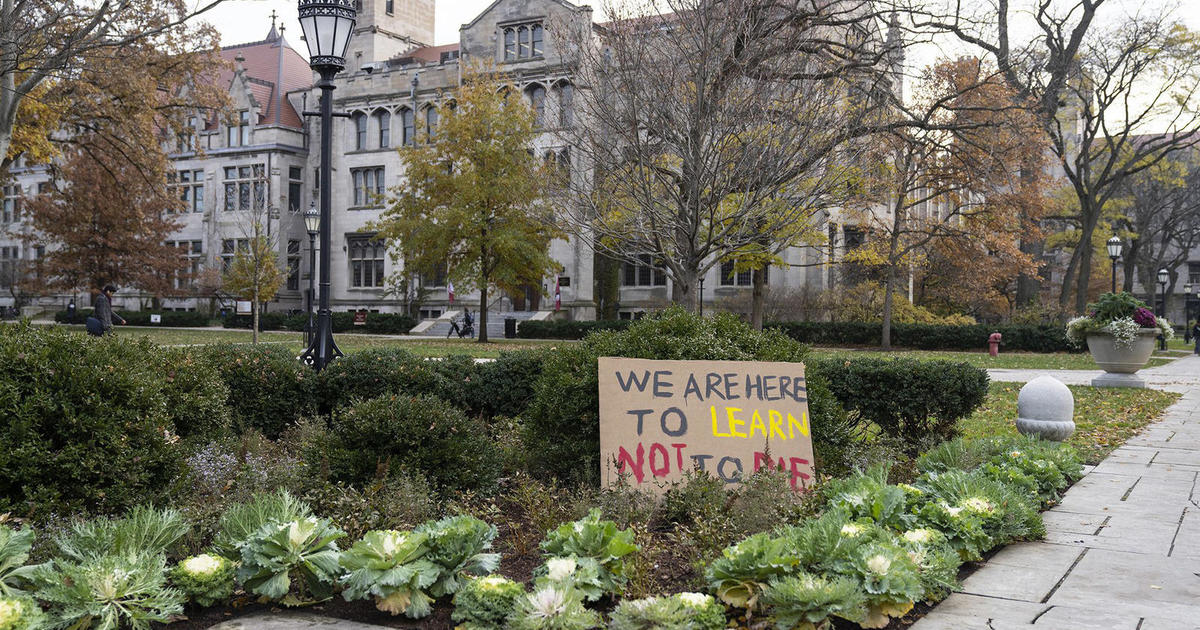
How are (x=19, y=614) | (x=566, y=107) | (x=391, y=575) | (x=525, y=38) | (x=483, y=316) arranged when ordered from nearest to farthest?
1. (x=19, y=614)
2. (x=391, y=575)
3. (x=566, y=107)
4. (x=483, y=316)
5. (x=525, y=38)

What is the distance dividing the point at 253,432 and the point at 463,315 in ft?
126

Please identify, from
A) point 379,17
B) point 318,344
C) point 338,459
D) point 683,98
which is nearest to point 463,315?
point 379,17

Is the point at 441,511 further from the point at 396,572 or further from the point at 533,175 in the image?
the point at 533,175

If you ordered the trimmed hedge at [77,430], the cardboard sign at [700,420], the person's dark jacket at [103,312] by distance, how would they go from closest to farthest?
the trimmed hedge at [77,430] → the cardboard sign at [700,420] → the person's dark jacket at [103,312]

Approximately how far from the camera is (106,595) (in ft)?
11.8

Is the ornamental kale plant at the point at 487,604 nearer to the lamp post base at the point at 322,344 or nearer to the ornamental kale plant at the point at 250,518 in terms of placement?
the ornamental kale plant at the point at 250,518

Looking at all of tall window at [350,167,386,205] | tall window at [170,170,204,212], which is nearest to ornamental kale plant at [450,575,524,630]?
tall window at [350,167,386,205]

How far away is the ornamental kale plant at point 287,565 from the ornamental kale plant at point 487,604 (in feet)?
2.29

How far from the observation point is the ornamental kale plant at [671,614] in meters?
3.56

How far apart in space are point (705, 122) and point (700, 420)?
881 cm

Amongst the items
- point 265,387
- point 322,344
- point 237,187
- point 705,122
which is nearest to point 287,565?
point 265,387

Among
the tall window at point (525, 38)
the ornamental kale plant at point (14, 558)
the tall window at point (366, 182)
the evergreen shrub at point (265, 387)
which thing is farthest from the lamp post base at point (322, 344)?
the tall window at point (366, 182)

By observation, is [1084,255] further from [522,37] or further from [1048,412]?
[1048,412]

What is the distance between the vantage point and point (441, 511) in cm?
559
